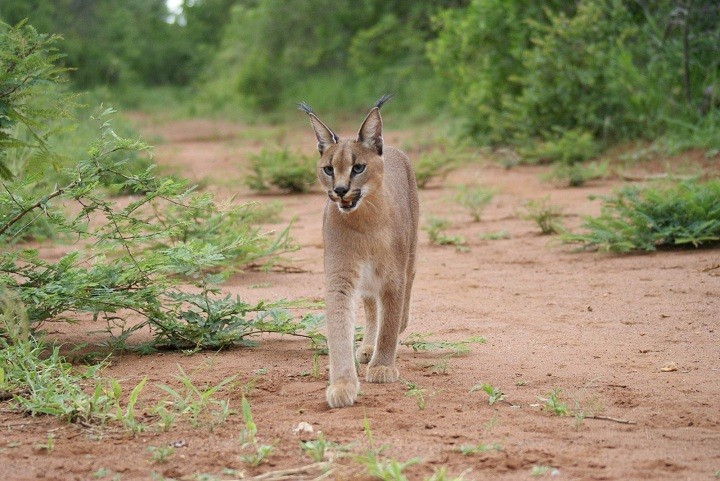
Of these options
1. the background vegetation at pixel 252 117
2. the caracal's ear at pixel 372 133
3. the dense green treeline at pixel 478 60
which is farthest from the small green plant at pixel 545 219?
the caracal's ear at pixel 372 133

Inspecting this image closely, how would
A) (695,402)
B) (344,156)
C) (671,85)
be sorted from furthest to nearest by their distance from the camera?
(671,85) < (344,156) < (695,402)

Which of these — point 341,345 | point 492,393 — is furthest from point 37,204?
point 492,393

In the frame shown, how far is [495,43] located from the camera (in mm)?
14156

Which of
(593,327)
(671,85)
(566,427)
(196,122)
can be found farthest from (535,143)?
(196,122)

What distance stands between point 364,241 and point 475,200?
205 inches

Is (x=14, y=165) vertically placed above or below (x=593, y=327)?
above

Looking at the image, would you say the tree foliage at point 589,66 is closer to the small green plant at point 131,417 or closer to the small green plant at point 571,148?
the small green plant at point 571,148

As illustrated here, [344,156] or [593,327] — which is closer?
[344,156]

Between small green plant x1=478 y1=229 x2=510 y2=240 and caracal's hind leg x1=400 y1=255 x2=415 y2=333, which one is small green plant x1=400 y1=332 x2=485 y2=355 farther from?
small green plant x1=478 y1=229 x2=510 y2=240

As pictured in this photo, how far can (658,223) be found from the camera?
7.66 meters

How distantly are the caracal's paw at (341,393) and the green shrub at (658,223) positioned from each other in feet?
12.6

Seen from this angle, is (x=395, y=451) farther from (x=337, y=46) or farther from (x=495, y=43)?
(x=337, y=46)

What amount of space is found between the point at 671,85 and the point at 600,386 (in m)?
8.62

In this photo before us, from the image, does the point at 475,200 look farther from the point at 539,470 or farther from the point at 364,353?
the point at 539,470
